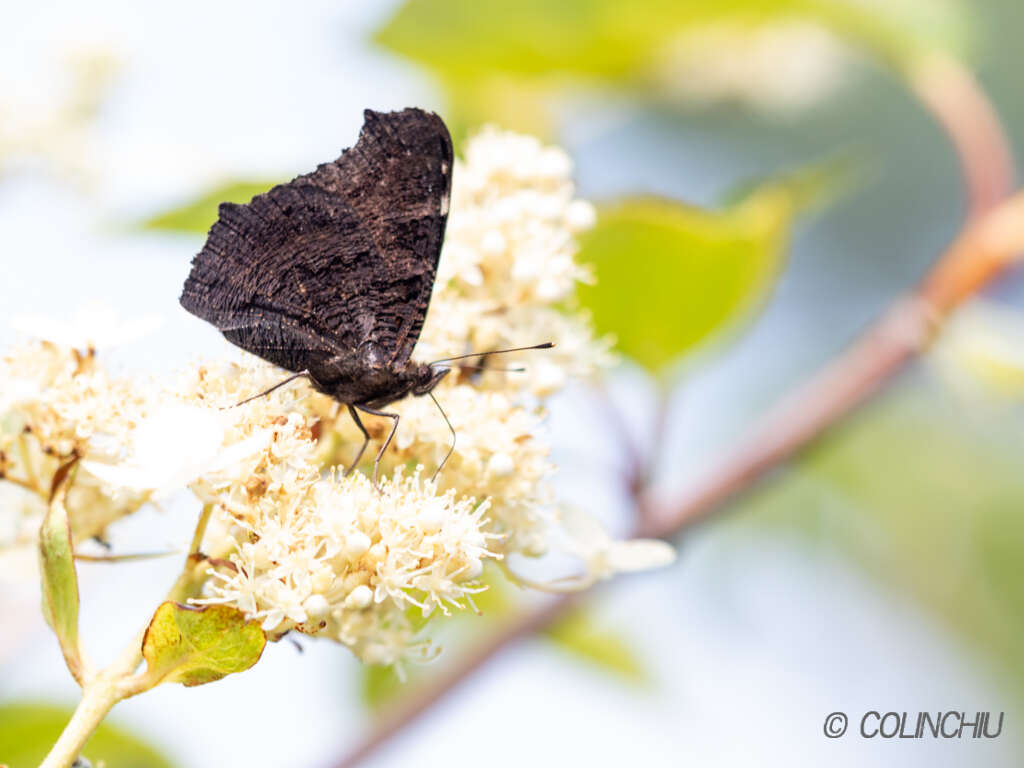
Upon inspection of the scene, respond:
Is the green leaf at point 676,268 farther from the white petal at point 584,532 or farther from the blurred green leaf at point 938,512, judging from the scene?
the blurred green leaf at point 938,512

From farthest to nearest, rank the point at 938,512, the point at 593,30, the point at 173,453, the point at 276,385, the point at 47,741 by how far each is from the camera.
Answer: the point at 938,512 < the point at 593,30 < the point at 47,741 < the point at 276,385 < the point at 173,453

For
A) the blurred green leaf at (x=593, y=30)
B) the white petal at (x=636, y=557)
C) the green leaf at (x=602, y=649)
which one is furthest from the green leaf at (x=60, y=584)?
the blurred green leaf at (x=593, y=30)

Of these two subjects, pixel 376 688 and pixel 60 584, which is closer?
pixel 60 584

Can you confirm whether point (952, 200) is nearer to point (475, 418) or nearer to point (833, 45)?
point (833, 45)

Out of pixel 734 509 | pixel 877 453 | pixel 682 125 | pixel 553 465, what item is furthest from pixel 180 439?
pixel 877 453

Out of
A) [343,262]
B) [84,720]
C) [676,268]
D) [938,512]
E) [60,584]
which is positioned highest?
[938,512]

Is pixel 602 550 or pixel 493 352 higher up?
pixel 493 352

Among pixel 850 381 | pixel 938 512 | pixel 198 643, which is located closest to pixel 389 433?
pixel 198 643

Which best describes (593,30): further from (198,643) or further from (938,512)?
(938,512)

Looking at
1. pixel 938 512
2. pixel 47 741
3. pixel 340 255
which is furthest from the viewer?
pixel 938 512
